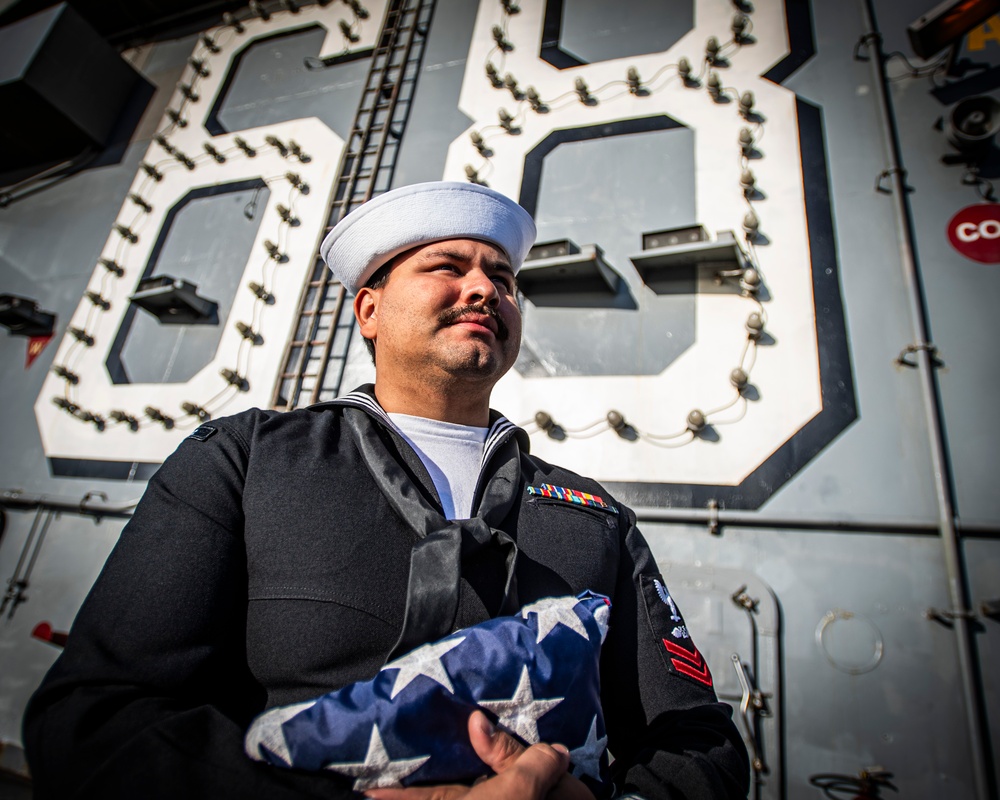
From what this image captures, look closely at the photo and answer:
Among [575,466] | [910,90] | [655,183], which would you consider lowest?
[575,466]

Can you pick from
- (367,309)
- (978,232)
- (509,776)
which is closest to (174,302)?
(367,309)

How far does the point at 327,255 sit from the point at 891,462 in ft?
10.8

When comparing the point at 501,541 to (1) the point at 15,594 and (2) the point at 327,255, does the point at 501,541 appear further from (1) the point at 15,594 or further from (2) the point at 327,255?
(1) the point at 15,594

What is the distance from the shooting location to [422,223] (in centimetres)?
178

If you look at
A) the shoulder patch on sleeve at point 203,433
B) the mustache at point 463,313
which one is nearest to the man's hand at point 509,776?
the shoulder patch on sleeve at point 203,433

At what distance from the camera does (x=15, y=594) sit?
4.93 metres

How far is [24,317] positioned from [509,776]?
7.47 m

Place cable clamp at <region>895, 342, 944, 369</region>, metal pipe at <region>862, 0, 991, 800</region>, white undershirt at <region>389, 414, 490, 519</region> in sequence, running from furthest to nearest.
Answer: cable clamp at <region>895, 342, 944, 369</region>
metal pipe at <region>862, 0, 991, 800</region>
white undershirt at <region>389, 414, 490, 519</region>

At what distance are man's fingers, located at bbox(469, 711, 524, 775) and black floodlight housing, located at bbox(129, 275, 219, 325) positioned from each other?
18.3 ft

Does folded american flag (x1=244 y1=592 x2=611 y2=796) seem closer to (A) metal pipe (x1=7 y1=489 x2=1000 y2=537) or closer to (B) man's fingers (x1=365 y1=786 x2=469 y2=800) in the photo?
(B) man's fingers (x1=365 y1=786 x2=469 y2=800)

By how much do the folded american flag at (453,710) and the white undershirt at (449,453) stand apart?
400mm

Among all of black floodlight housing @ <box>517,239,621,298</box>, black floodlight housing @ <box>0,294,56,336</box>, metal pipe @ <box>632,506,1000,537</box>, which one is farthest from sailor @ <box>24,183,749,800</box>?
black floodlight housing @ <box>0,294,56,336</box>

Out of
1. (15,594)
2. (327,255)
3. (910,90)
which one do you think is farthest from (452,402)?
(15,594)

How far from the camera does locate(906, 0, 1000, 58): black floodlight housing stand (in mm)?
4082
